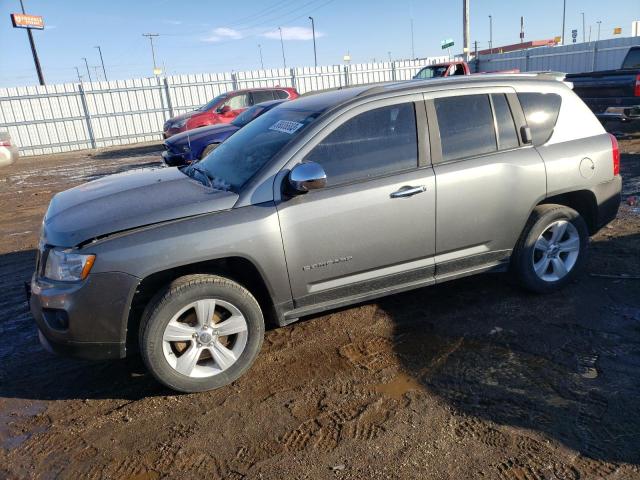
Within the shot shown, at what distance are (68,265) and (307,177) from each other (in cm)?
157

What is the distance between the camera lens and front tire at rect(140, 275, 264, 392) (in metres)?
3.05

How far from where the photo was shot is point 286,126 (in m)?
3.78

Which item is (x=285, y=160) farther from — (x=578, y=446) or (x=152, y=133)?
(x=152, y=133)

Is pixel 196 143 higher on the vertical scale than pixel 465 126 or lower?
lower

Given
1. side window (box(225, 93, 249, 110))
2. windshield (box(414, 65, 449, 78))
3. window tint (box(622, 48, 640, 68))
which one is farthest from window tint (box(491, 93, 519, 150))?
windshield (box(414, 65, 449, 78))

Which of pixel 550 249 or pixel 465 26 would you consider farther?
pixel 465 26

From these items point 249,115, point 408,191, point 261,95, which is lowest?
point 408,191

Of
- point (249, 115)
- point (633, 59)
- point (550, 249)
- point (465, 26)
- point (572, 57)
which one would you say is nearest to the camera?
point (550, 249)

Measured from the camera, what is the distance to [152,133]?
22.3 m

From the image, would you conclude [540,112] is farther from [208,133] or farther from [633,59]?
[633,59]

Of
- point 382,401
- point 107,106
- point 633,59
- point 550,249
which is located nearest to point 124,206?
point 382,401

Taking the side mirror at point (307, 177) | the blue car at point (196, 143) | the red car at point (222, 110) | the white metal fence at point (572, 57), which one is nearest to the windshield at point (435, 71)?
the red car at point (222, 110)

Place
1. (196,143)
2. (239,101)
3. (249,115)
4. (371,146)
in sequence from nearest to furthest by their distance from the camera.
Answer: (371,146) < (196,143) < (249,115) < (239,101)

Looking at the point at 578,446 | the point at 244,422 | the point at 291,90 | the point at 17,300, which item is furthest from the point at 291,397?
the point at 291,90
